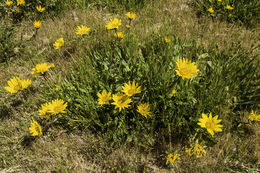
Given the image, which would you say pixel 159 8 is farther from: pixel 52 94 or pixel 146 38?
pixel 52 94

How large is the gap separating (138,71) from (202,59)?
981 millimetres

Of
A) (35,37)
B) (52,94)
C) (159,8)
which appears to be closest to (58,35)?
(35,37)

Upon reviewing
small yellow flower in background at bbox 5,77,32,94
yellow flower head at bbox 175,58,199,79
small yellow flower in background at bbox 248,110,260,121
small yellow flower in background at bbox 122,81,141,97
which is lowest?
small yellow flower in background at bbox 248,110,260,121

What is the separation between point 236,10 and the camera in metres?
3.12

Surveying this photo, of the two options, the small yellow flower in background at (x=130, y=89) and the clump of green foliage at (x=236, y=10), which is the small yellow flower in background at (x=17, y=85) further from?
the clump of green foliage at (x=236, y=10)

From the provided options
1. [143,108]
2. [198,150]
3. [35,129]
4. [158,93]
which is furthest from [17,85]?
[198,150]

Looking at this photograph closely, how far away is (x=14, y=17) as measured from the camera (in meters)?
3.70

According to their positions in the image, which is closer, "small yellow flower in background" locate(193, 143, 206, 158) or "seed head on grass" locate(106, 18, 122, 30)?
"small yellow flower in background" locate(193, 143, 206, 158)

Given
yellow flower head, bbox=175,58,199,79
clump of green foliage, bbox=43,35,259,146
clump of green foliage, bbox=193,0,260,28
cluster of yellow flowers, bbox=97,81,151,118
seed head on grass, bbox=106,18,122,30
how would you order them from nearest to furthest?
yellow flower head, bbox=175,58,199,79
cluster of yellow flowers, bbox=97,81,151,118
clump of green foliage, bbox=43,35,259,146
seed head on grass, bbox=106,18,122,30
clump of green foliage, bbox=193,0,260,28

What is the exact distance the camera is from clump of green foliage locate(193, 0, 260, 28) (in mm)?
3021

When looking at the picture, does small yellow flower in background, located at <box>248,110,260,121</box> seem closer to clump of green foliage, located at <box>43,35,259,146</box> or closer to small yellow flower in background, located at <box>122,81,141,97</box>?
clump of green foliage, located at <box>43,35,259,146</box>

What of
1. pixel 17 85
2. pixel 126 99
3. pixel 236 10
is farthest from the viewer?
pixel 236 10

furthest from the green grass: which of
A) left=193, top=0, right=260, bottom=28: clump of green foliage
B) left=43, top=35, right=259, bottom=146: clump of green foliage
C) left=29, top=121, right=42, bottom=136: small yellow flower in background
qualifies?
left=193, top=0, right=260, bottom=28: clump of green foliage

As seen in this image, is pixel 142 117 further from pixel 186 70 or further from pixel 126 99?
pixel 186 70
